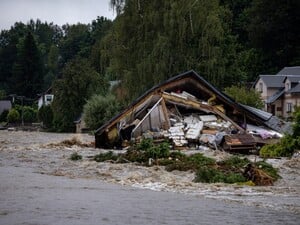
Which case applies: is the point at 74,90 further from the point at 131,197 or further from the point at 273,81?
the point at 131,197

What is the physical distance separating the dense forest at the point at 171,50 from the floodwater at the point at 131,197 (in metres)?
27.0

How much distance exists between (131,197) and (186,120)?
2013 cm

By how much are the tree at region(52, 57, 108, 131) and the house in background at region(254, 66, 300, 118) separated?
19.9 m

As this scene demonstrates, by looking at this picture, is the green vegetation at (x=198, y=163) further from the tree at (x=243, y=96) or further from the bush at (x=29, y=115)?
the bush at (x=29, y=115)

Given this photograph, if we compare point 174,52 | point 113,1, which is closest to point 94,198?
point 174,52

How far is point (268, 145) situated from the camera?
3158cm

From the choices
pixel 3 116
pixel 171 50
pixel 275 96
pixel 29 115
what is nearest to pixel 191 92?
pixel 171 50

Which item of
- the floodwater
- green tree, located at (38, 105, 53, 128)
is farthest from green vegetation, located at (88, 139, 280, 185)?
green tree, located at (38, 105, 53, 128)

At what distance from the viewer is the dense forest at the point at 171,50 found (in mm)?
51375

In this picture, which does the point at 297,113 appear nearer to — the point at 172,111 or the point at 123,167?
the point at 172,111

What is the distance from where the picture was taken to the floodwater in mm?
12188

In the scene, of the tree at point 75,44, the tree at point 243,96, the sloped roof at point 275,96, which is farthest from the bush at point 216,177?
the tree at point 75,44

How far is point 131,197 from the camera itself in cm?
1551

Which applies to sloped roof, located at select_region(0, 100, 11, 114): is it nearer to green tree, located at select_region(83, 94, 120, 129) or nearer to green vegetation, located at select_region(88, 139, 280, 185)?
green tree, located at select_region(83, 94, 120, 129)
